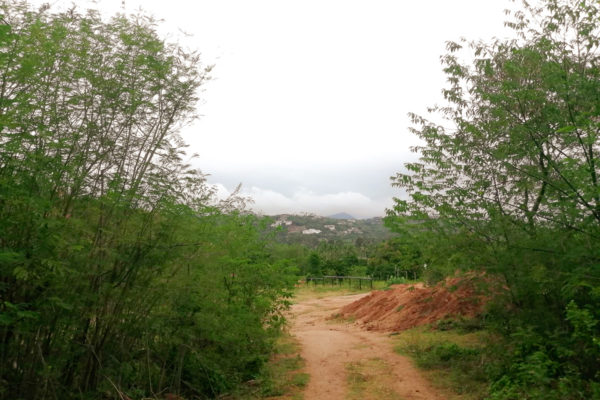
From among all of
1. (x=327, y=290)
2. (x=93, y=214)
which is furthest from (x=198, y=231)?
(x=327, y=290)

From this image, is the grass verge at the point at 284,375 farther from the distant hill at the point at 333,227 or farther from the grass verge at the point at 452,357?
the distant hill at the point at 333,227

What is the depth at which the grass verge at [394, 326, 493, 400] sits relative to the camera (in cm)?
743

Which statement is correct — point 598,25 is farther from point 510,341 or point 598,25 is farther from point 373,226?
point 373,226

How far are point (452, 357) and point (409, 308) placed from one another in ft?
20.5

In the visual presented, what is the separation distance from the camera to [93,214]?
17.3 feet

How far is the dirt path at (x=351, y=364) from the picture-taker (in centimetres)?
767

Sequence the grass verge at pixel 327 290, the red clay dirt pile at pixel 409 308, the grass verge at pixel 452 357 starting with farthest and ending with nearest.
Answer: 1. the grass verge at pixel 327 290
2. the red clay dirt pile at pixel 409 308
3. the grass verge at pixel 452 357

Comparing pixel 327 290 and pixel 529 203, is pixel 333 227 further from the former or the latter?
pixel 529 203

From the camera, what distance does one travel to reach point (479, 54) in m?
8.61

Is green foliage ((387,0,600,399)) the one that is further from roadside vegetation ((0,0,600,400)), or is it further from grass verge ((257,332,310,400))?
grass verge ((257,332,310,400))

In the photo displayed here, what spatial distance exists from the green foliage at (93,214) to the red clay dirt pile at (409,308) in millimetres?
5668

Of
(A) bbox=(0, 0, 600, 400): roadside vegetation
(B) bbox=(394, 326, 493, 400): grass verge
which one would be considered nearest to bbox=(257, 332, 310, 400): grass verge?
(A) bbox=(0, 0, 600, 400): roadside vegetation

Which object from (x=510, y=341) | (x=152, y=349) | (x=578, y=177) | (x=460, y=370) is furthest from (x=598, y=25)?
(x=152, y=349)

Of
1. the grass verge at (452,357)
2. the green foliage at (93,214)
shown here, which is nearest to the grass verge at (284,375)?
the green foliage at (93,214)
